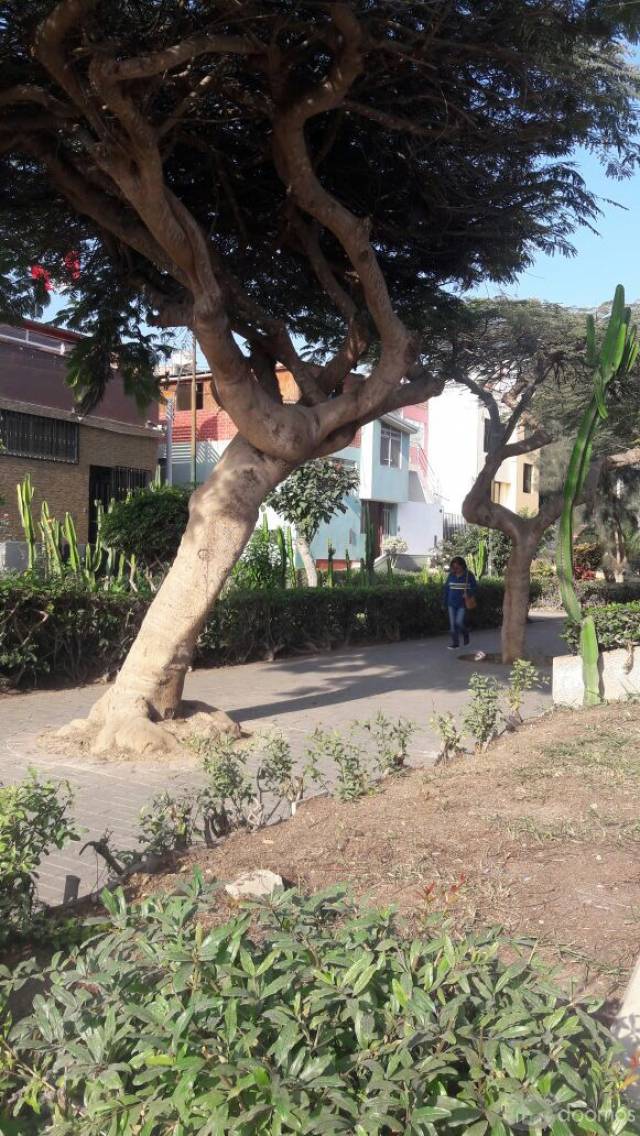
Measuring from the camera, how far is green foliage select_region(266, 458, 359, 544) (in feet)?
75.2

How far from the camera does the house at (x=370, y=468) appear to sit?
37.3 metres

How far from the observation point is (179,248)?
7922mm

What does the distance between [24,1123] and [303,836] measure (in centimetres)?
249

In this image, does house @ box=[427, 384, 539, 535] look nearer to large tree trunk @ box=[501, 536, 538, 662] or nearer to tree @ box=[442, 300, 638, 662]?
tree @ box=[442, 300, 638, 662]

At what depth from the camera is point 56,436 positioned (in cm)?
2444

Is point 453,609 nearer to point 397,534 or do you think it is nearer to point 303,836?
point 303,836

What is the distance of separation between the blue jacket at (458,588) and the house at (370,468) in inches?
660

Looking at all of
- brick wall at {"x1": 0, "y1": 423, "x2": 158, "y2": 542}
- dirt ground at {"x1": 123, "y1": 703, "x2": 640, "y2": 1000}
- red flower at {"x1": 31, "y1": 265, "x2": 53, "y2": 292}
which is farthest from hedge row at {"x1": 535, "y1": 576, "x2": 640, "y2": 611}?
dirt ground at {"x1": 123, "y1": 703, "x2": 640, "y2": 1000}

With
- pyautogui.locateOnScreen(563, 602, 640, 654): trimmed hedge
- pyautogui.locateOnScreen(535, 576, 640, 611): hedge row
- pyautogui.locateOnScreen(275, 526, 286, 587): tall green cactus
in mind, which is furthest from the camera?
pyautogui.locateOnScreen(535, 576, 640, 611): hedge row

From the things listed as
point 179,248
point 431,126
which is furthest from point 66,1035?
point 431,126

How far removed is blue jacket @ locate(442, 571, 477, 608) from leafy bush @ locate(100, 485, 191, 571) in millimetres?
4691

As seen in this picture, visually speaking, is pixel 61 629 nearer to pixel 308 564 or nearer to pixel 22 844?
pixel 22 844

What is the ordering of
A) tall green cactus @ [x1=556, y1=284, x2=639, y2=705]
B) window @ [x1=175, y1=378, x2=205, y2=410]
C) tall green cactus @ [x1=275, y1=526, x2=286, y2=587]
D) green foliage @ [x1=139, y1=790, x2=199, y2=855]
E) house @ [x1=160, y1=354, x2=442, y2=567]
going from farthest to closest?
house @ [x1=160, y1=354, x2=442, y2=567] < window @ [x1=175, y1=378, x2=205, y2=410] < tall green cactus @ [x1=275, y1=526, x2=286, y2=587] < tall green cactus @ [x1=556, y1=284, x2=639, y2=705] < green foliage @ [x1=139, y1=790, x2=199, y2=855]

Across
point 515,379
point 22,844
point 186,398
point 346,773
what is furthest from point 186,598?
point 186,398
